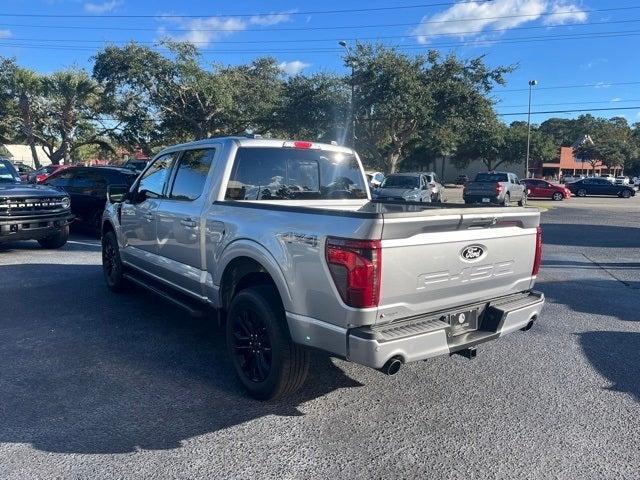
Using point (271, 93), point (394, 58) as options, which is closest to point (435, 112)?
point (394, 58)

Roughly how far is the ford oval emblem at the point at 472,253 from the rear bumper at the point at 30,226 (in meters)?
8.43

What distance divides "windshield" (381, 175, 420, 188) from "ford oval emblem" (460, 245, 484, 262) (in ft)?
58.4

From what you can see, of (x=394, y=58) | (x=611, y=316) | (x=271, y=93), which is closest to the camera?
(x=611, y=316)

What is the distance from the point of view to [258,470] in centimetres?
316

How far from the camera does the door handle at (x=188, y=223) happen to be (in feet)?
15.8

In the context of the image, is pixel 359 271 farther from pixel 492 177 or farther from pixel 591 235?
pixel 492 177

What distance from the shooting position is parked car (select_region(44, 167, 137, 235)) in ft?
40.3

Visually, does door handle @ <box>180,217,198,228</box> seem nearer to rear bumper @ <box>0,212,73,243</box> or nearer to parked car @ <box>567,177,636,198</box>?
rear bumper @ <box>0,212,73,243</box>

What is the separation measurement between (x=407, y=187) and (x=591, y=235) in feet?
24.0

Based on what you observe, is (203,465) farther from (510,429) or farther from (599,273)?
(599,273)

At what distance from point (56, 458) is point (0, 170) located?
382 inches

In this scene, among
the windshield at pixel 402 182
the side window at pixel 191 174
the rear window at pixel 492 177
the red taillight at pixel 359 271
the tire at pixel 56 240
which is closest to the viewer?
the red taillight at pixel 359 271

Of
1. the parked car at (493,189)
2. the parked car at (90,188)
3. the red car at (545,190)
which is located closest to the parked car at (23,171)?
the parked car at (90,188)

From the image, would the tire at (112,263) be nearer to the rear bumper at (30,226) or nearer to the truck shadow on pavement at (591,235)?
the rear bumper at (30,226)
